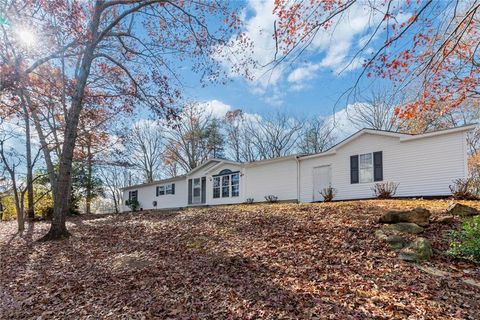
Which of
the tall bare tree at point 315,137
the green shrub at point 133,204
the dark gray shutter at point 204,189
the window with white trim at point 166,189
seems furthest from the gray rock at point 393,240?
the tall bare tree at point 315,137

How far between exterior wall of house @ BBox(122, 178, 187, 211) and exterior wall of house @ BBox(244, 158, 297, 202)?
633 cm

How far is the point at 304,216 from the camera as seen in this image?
28.5 ft

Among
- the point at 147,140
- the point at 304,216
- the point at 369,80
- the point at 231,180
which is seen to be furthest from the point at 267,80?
the point at 147,140

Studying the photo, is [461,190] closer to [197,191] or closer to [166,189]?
[197,191]

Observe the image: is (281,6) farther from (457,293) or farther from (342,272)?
(457,293)

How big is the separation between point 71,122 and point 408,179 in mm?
12522

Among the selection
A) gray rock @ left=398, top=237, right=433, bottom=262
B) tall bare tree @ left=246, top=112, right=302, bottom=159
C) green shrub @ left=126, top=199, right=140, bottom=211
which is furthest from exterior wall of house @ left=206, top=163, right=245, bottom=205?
gray rock @ left=398, top=237, right=433, bottom=262

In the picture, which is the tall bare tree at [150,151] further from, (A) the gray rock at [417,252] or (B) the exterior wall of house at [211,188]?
(A) the gray rock at [417,252]

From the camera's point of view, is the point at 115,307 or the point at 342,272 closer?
the point at 115,307

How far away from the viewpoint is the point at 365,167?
47.0ft

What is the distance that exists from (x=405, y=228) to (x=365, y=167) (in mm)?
8365

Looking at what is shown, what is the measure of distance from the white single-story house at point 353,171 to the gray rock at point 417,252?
26.2 feet

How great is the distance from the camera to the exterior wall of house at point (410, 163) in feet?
39.1

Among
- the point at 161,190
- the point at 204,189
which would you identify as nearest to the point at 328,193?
the point at 204,189
